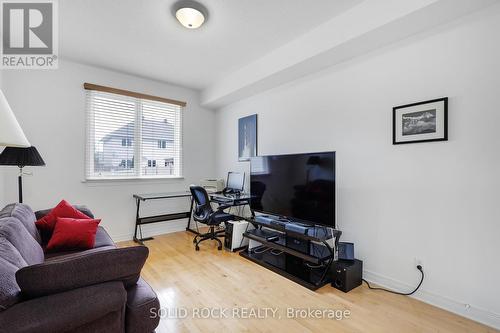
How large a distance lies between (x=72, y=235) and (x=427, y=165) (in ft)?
11.0

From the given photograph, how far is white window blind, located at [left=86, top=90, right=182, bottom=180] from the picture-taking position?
3723 millimetres

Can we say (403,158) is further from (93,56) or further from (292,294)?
(93,56)

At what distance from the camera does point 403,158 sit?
2.34m

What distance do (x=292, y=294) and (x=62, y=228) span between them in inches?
89.4

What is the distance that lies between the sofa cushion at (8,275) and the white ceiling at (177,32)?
7.24 ft

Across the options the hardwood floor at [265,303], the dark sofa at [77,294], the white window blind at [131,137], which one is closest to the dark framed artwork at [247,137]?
the white window blind at [131,137]

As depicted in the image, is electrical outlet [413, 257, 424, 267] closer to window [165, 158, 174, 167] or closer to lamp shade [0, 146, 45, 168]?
window [165, 158, 174, 167]

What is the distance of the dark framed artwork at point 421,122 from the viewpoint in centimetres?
210

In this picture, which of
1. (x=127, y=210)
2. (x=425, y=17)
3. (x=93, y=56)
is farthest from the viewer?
(x=127, y=210)

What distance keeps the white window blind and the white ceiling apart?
1.97 feet

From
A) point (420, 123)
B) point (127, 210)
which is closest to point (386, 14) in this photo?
point (420, 123)

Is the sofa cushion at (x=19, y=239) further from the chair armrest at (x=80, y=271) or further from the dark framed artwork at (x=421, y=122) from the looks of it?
the dark framed artwork at (x=421, y=122)

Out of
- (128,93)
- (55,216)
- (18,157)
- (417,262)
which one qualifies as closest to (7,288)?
(55,216)

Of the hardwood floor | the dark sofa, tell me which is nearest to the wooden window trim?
the hardwood floor
